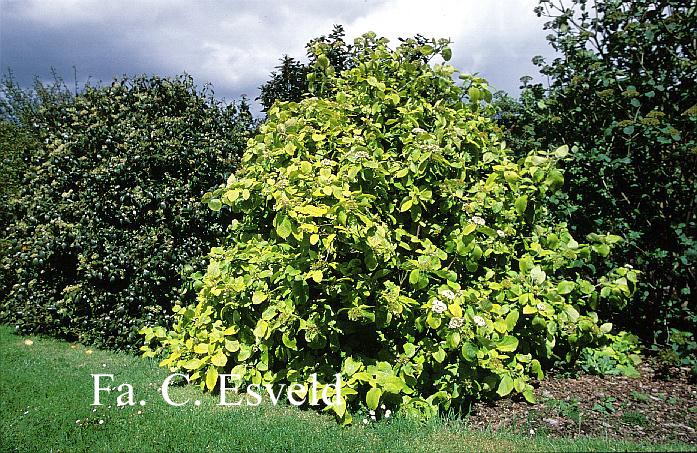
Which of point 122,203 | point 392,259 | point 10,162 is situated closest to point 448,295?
point 392,259

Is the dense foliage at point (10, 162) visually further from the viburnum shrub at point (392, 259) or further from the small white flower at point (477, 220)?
the small white flower at point (477, 220)

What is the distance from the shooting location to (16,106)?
32.7 feet

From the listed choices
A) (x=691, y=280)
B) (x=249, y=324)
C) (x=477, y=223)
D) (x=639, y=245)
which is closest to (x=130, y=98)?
(x=249, y=324)

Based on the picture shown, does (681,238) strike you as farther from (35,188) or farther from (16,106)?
(16,106)

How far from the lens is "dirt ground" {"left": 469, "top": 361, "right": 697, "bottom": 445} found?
142 inches

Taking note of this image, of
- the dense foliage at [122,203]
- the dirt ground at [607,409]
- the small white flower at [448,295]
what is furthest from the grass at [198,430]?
the dense foliage at [122,203]

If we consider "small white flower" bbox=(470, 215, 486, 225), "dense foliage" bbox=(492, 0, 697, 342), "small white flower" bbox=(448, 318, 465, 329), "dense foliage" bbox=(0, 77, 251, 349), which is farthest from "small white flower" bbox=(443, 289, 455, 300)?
"dense foliage" bbox=(0, 77, 251, 349)

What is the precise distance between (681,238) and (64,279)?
5.48 metres

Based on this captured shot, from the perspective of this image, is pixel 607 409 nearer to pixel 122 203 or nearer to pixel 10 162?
pixel 122 203

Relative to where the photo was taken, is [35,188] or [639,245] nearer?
[639,245]

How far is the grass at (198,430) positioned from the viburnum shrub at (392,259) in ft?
0.73

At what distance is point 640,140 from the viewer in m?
4.68

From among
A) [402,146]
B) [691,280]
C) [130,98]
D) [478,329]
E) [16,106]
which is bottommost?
[478,329]

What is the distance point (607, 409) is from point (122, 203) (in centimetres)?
433
